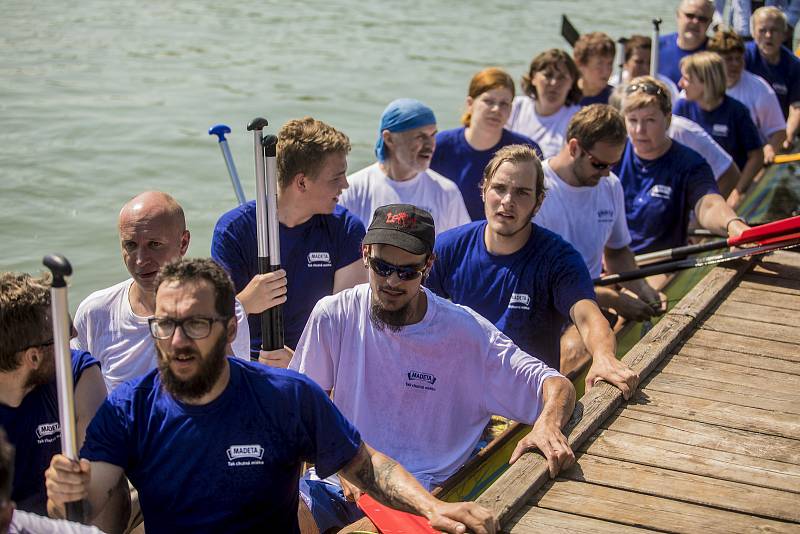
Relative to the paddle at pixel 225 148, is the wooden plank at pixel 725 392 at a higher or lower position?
lower

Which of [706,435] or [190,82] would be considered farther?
[190,82]

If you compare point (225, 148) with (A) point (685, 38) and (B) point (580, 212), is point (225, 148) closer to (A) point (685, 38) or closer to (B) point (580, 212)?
(B) point (580, 212)

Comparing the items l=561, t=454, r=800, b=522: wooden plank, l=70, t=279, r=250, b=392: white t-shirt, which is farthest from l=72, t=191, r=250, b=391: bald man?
l=561, t=454, r=800, b=522: wooden plank

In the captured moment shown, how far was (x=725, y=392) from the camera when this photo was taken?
4.36m

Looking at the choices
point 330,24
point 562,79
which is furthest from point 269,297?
point 330,24

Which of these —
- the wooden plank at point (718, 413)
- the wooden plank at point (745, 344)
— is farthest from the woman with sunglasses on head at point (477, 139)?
the wooden plank at point (718, 413)

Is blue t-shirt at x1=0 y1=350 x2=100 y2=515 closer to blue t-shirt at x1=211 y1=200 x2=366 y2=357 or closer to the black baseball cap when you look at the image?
the black baseball cap

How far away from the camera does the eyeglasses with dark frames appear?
9.73 feet

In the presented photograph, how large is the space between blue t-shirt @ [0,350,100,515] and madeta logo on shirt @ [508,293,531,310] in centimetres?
191

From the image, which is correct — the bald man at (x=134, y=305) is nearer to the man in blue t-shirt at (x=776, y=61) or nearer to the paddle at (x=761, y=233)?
the paddle at (x=761, y=233)

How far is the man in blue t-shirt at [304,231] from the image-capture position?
4766mm

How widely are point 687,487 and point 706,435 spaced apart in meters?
0.44

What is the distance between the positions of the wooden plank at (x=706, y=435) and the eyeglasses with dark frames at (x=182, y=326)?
171 centimetres

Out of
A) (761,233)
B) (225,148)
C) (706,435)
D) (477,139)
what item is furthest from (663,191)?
(706,435)
